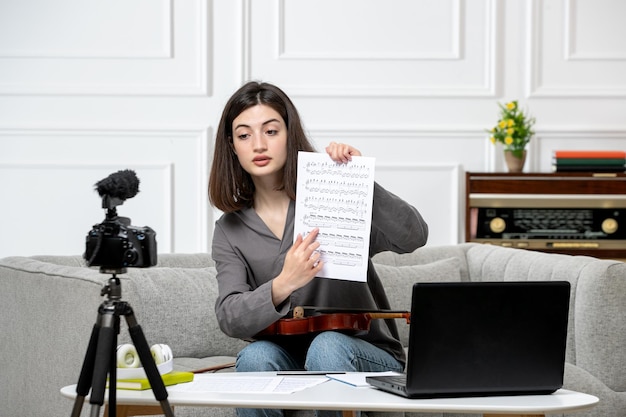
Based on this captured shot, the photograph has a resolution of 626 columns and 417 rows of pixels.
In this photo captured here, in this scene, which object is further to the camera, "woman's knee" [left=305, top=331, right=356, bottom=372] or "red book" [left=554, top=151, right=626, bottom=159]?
"red book" [left=554, top=151, right=626, bottom=159]

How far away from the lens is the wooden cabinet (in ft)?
12.7

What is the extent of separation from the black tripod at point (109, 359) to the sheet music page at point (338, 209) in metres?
0.49

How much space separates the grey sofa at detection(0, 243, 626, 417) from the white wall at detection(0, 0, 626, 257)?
1149 mm

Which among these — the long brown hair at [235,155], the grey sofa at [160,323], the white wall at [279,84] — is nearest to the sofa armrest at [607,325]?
the grey sofa at [160,323]

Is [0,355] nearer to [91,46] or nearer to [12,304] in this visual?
[12,304]

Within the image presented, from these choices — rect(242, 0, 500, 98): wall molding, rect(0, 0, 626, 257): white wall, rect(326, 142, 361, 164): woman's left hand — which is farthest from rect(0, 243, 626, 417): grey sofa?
rect(242, 0, 500, 98): wall molding

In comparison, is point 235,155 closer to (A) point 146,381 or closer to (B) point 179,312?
(B) point 179,312

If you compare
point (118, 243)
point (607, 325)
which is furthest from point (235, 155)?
point (607, 325)

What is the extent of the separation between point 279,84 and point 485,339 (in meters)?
2.69

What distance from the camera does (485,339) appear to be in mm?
1607

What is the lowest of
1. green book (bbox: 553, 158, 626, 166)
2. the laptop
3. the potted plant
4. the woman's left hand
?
the laptop

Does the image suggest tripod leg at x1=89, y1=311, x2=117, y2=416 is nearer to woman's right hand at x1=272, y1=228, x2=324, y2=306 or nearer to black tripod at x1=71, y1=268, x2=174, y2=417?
black tripod at x1=71, y1=268, x2=174, y2=417

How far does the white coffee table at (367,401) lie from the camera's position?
1.52 m

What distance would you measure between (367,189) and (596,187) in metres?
2.21
